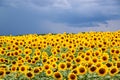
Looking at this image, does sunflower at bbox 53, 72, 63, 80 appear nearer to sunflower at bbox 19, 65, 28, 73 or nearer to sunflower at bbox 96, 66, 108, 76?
sunflower at bbox 96, 66, 108, 76

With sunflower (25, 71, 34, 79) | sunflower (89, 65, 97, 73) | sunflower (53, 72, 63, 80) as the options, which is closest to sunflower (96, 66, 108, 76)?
sunflower (89, 65, 97, 73)

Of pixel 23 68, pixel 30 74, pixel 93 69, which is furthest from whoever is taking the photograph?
pixel 23 68

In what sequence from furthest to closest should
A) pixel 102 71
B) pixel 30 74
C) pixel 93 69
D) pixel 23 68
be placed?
pixel 23 68
pixel 30 74
pixel 93 69
pixel 102 71

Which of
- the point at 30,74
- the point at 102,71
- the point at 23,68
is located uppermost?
the point at 23,68

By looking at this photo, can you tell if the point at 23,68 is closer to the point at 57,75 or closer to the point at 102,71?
the point at 57,75

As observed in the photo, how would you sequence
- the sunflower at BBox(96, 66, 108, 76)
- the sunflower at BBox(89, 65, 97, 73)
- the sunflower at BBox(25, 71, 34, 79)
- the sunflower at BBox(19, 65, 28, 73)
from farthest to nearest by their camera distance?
the sunflower at BBox(19, 65, 28, 73) < the sunflower at BBox(25, 71, 34, 79) < the sunflower at BBox(89, 65, 97, 73) < the sunflower at BBox(96, 66, 108, 76)

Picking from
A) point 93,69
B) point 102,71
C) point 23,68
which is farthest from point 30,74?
point 102,71

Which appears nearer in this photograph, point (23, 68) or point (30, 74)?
point (30, 74)

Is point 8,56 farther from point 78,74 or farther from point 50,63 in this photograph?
point 78,74

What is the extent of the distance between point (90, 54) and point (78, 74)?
203cm

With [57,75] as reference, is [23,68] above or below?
above

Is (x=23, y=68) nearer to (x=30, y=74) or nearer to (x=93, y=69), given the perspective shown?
(x=30, y=74)

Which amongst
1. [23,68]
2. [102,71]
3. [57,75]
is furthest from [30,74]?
[102,71]

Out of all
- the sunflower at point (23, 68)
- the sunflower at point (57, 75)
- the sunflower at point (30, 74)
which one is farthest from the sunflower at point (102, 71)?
the sunflower at point (23, 68)
